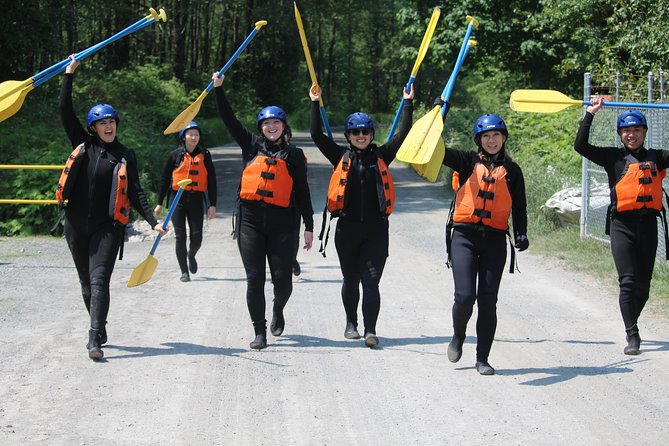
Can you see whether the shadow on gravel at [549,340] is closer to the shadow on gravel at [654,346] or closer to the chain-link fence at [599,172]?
the shadow on gravel at [654,346]

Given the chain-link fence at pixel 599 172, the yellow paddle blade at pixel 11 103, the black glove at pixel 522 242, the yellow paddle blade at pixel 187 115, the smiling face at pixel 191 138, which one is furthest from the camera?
the chain-link fence at pixel 599 172

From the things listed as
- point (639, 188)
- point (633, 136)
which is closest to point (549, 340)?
point (639, 188)

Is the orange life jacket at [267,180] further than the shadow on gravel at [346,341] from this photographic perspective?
No

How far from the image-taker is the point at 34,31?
21.7 metres

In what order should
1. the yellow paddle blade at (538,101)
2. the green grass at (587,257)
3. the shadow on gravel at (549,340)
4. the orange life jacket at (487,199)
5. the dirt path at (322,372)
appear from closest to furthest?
the dirt path at (322,372), the orange life jacket at (487,199), the yellow paddle blade at (538,101), the shadow on gravel at (549,340), the green grass at (587,257)

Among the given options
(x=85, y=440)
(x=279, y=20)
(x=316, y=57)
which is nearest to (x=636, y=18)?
(x=85, y=440)

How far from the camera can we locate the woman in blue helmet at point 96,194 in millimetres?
7105

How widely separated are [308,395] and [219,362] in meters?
1.14

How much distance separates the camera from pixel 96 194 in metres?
7.14

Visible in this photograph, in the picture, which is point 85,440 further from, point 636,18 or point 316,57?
point 316,57

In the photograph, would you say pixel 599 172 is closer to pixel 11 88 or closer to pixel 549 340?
pixel 549 340

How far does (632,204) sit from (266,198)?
2786mm

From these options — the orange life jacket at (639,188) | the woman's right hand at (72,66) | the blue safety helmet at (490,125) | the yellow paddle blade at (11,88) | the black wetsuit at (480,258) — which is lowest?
the black wetsuit at (480,258)

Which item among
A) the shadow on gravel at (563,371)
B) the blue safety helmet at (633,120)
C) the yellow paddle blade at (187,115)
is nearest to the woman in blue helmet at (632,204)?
the blue safety helmet at (633,120)
